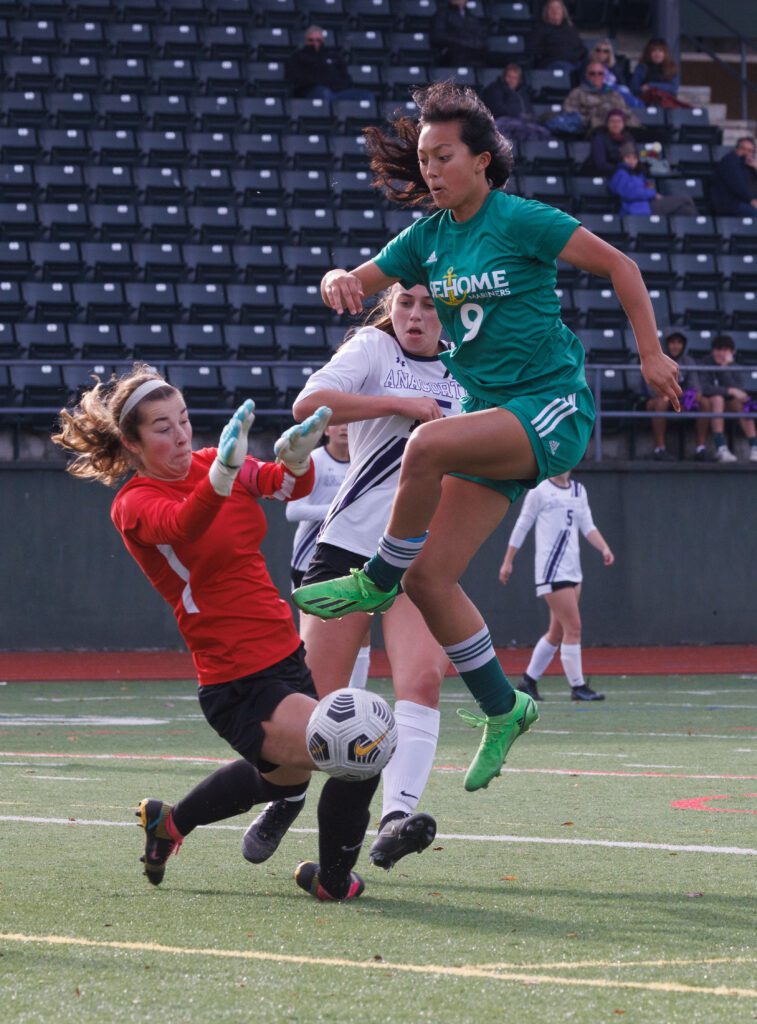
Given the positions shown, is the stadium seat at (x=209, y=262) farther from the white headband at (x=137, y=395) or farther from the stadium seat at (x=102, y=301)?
the white headband at (x=137, y=395)

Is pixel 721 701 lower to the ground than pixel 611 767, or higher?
lower

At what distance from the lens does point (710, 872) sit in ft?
17.4

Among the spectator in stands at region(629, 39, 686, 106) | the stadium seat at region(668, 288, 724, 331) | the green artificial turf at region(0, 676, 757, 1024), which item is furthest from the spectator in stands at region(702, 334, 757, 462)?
the green artificial turf at region(0, 676, 757, 1024)

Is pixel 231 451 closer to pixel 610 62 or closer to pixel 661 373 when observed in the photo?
pixel 661 373

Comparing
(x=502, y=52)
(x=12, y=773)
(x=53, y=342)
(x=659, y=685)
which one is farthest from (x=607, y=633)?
(x=12, y=773)

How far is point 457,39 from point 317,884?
19600mm

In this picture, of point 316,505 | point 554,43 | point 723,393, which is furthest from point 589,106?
point 316,505

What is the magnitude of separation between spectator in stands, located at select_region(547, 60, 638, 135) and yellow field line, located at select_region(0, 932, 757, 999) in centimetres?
1928

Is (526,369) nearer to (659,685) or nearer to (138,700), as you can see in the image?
(138,700)

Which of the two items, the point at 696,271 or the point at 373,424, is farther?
the point at 696,271

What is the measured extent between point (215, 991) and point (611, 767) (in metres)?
5.49

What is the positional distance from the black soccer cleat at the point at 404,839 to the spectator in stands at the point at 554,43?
19.8 meters

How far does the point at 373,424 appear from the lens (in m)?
5.82

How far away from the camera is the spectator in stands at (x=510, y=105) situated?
849 inches
